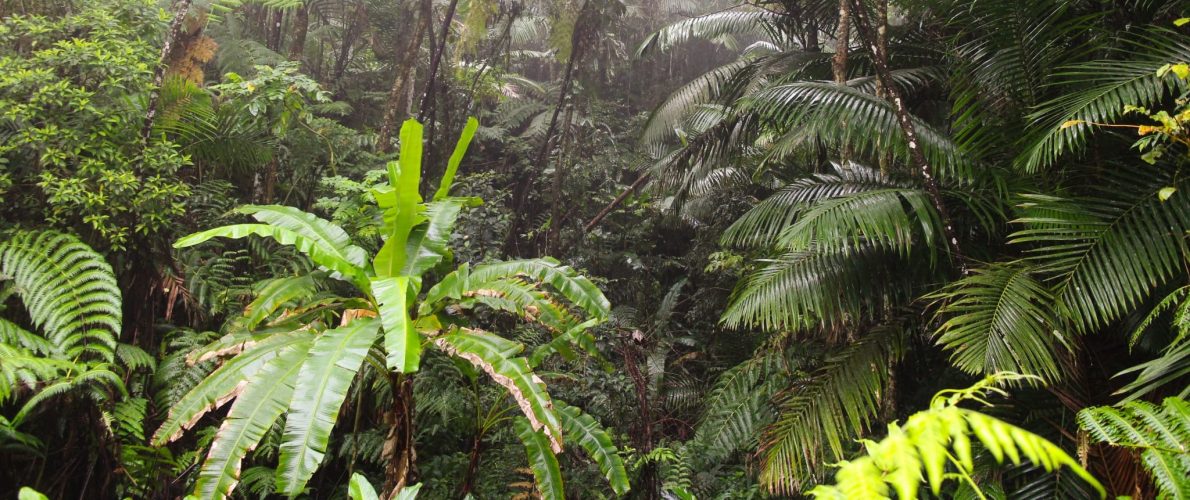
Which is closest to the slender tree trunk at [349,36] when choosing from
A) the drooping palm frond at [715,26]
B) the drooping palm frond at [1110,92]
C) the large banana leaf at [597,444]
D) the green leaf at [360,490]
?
the drooping palm frond at [715,26]

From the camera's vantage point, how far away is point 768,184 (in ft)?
20.7

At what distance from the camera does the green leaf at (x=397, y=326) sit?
2.45 m

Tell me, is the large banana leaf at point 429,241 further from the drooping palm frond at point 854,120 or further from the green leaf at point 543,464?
the drooping palm frond at point 854,120

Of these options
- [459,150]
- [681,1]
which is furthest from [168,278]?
[681,1]

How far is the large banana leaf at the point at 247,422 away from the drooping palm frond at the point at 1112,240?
326cm

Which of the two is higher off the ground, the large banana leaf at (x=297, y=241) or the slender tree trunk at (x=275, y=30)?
the slender tree trunk at (x=275, y=30)

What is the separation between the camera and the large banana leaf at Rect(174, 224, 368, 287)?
116 inches

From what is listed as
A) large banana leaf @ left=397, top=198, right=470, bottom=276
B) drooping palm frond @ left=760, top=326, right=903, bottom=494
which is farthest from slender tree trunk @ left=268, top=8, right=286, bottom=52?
drooping palm frond @ left=760, top=326, right=903, bottom=494

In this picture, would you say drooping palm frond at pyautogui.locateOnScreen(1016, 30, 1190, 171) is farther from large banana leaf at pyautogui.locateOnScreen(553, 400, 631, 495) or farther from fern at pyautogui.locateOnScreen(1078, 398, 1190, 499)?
large banana leaf at pyautogui.locateOnScreen(553, 400, 631, 495)

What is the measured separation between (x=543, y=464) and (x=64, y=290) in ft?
9.81

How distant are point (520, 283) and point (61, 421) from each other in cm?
296

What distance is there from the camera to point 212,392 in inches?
108

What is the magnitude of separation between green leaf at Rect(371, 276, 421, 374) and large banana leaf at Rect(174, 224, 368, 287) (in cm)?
30

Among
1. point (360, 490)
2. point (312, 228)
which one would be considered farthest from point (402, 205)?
point (360, 490)
